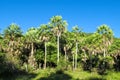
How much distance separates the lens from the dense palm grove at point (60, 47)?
72812mm

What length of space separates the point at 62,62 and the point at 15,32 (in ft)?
42.4

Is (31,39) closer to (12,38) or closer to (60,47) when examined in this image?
(12,38)

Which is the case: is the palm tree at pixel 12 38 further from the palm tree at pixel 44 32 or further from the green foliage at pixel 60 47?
the palm tree at pixel 44 32

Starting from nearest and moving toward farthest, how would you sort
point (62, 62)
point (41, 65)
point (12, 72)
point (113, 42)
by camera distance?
point (12, 72) → point (62, 62) → point (113, 42) → point (41, 65)

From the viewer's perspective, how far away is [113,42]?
7844cm

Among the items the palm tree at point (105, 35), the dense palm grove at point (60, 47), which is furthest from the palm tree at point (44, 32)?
the palm tree at point (105, 35)

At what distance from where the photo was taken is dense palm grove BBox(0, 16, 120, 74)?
72.8m

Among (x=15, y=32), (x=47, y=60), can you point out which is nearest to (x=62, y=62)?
(x=47, y=60)

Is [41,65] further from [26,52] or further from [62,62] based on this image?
[62,62]

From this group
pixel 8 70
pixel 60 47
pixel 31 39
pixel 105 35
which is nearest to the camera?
pixel 8 70

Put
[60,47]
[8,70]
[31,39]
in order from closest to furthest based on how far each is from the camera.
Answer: [8,70] < [31,39] < [60,47]

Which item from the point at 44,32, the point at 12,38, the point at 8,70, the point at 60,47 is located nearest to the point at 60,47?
the point at 60,47

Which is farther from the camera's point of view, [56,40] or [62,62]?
[56,40]

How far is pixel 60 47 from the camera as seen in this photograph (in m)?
82.0
